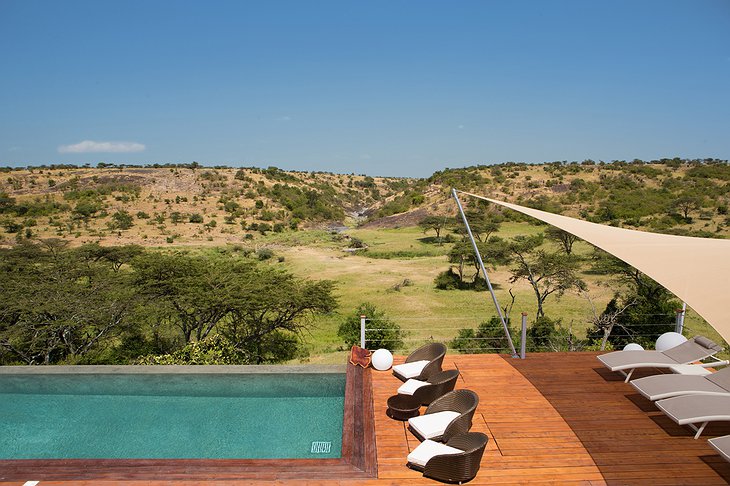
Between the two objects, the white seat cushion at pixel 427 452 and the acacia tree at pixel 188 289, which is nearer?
the white seat cushion at pixel 427 452

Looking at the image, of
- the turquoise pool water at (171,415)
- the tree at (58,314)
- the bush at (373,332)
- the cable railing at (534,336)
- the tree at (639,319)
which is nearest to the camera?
the turquoise pool water at (171,415)

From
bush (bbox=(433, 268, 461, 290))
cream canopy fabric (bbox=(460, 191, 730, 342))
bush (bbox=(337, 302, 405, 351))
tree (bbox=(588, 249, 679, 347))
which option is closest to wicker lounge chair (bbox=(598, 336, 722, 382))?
cream canopy fabric (bbox=(460, 191, 730, 342))

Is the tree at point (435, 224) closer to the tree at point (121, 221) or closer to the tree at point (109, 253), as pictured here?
the tree at point (109, 253)

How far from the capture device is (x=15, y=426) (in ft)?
24.7

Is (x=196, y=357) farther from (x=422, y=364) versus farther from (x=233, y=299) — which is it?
(x=422, y=364)

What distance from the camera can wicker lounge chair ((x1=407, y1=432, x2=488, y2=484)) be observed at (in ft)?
15.5

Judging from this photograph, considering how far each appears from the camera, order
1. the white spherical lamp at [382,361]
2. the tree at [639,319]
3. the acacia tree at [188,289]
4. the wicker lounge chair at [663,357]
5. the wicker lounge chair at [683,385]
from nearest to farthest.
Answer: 1. the wicker lounge chair at [683,385]
2. the wicker lounge chair at [663,357]
3. the white spherical lamp at [382,361]
4. the tree at [639,319]
5. the acacia tree at [188,289]

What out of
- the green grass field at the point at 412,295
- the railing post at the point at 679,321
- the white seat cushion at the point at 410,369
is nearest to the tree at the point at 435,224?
the green grass field at the point at 412,295

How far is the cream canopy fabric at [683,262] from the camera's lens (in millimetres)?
4586

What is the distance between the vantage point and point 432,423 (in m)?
5.64

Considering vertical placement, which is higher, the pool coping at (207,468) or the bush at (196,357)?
the pool coping at (207,468)

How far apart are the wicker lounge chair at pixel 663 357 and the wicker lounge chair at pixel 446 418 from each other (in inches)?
110

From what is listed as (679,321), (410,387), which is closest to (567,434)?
(410,387)

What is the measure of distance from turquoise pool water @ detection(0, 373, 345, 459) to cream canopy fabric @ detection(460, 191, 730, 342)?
15.5ft
